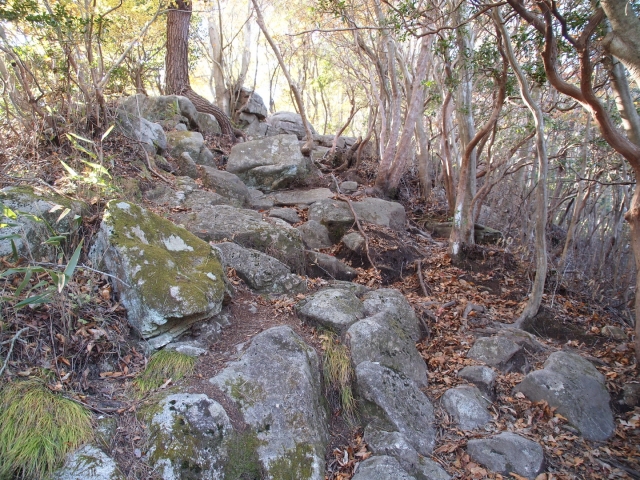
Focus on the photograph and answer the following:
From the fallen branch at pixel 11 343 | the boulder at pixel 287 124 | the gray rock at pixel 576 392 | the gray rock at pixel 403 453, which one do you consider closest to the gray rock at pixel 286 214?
the gray rock at pixel 403 453

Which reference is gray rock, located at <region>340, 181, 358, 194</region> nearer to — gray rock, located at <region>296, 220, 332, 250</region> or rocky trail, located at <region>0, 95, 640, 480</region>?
gray rock, located at <region>296, 220, 332, 250</region>

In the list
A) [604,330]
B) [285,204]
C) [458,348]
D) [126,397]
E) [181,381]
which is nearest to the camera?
[126,397]

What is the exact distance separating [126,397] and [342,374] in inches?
77.0

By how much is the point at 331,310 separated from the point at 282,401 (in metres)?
1.35

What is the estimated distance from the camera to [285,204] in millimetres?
8414

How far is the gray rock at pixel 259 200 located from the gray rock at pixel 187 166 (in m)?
1.18

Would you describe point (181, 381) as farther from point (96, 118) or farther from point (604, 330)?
point (604, 330)

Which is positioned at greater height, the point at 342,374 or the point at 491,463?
the point at 342,374

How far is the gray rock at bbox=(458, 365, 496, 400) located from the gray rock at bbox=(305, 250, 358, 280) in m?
2.31

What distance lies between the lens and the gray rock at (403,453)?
319cm

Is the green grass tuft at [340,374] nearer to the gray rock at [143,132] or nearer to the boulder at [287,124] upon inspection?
the gray rock at [143,132]

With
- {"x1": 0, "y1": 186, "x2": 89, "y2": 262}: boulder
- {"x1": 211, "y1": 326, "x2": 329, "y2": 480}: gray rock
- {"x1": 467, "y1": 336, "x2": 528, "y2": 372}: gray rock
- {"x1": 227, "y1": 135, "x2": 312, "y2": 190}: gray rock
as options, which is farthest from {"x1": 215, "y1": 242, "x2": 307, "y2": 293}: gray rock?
{"x1": 227, "y1": 135, "x2": 312, "y2": 190}: gray rock

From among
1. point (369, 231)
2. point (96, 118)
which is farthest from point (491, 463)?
point (96, 118)

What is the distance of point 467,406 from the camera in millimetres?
3982
